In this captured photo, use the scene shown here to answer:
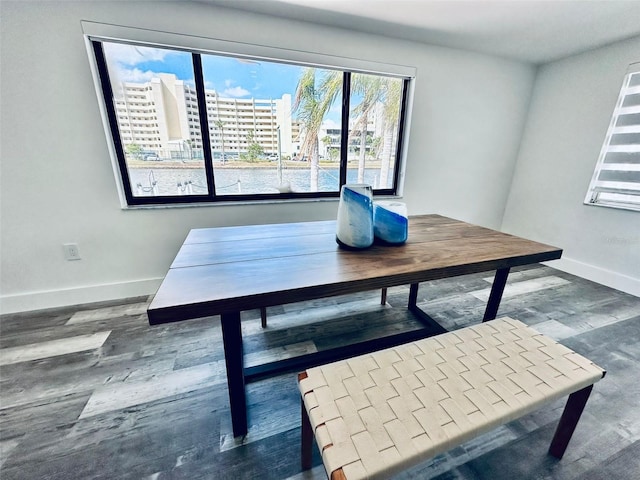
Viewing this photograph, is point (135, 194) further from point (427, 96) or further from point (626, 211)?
point (626, 211)

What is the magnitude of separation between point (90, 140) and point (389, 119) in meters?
2.43

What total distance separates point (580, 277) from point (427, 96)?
2.37 m

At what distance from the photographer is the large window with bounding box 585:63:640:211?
2223 mm

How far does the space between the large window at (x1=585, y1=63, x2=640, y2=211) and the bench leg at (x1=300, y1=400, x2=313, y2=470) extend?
321 centimetres

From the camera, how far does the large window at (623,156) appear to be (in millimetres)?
2223

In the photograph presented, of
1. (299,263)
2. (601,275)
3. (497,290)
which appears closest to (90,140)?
(299,263)

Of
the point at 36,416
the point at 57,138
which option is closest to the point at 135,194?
the point at 57,138

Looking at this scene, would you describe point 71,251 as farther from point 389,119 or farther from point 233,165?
point 389,119

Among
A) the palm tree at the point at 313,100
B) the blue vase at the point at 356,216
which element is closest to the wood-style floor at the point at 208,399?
the blue vase at the point at 356,216

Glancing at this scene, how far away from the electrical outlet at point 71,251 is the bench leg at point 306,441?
2099mm

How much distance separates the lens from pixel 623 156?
7.57 ft

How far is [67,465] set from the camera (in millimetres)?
980

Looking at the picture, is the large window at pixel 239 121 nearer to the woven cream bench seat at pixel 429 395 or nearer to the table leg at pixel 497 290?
the table leg at pixel 497 290

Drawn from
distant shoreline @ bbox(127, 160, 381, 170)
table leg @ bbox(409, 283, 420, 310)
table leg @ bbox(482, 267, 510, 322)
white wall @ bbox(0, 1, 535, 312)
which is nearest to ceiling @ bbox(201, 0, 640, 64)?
white wall @ bbox(0, 1, 535, 312)
